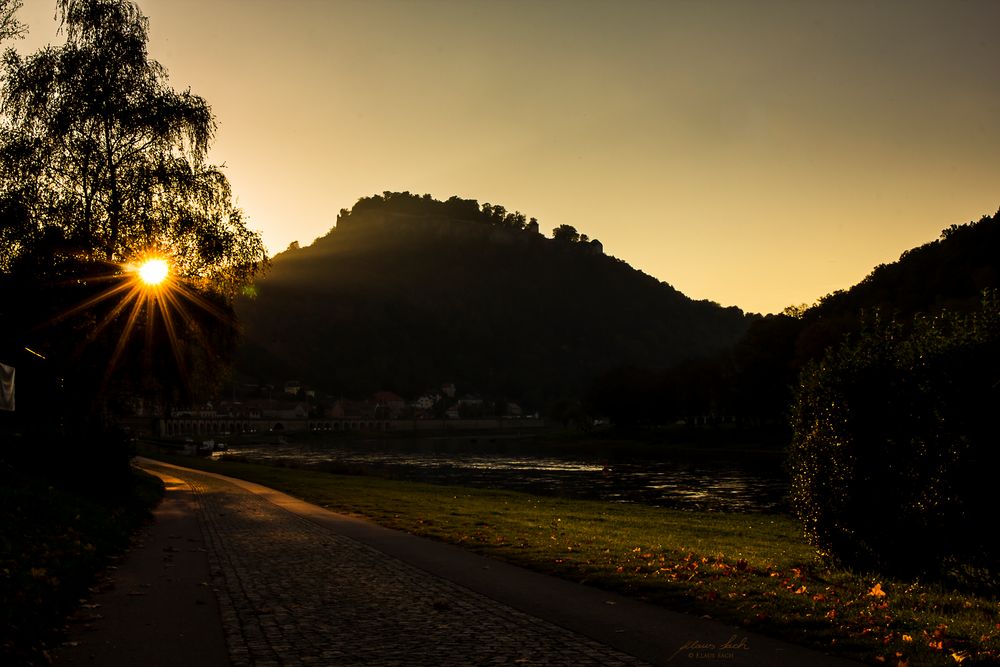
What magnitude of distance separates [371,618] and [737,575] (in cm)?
622

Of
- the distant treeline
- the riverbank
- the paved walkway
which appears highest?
the distant treeline

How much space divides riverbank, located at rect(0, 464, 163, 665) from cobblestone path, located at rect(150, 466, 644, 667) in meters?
1.88

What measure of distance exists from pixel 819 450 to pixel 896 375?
6.15 feet

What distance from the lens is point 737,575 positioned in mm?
13188

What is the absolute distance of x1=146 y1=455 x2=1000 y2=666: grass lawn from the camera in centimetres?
900

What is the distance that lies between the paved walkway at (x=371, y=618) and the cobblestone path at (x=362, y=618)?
2cm

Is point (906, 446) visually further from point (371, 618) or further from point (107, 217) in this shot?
point (107, 217)

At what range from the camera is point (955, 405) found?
12.2 metres

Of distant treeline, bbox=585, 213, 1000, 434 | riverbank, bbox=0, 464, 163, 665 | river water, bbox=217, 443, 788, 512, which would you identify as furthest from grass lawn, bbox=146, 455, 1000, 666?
distant treeline, bbox=585, 213, 1000, 434

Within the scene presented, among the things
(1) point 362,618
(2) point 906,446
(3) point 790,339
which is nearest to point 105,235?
(1) point 362,618

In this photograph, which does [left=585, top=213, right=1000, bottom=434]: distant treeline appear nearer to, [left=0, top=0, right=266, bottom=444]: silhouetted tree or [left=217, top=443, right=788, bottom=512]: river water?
[left=217, top=443, right=788, bottom=512]: river water

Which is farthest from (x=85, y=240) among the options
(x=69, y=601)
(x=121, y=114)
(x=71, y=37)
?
(x=69, y=601)

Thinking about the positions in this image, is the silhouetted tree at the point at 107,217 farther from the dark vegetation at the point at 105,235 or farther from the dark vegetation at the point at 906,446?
the dark vegetation at the point at 906,446

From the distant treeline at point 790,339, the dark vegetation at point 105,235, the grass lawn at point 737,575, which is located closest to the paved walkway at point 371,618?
the grass lawn at point 737,575
